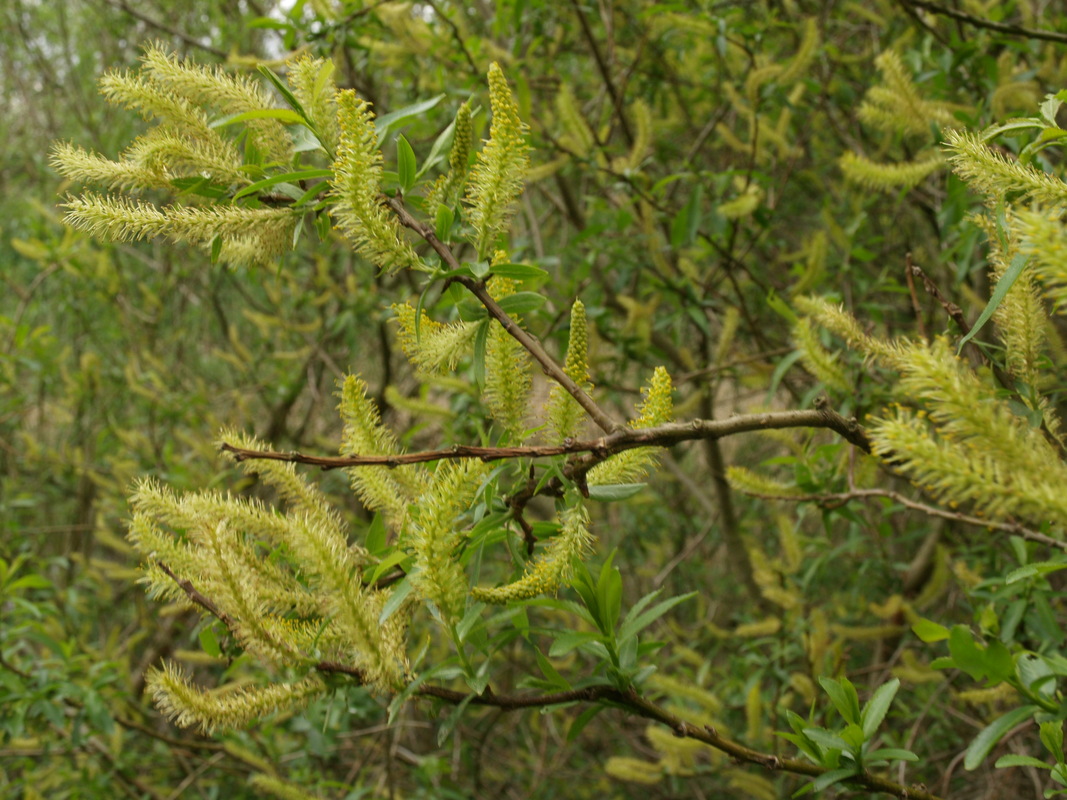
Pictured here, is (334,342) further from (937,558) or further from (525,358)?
(525,358)

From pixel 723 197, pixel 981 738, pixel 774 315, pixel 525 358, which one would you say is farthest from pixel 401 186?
pixel 774 315

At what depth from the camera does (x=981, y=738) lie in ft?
3.43

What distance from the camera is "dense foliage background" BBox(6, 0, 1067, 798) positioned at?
2270mm

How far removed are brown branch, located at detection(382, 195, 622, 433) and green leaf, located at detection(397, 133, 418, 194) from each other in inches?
1.4

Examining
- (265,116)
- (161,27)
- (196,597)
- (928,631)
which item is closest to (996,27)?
(928,631)

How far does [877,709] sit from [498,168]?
81 cm

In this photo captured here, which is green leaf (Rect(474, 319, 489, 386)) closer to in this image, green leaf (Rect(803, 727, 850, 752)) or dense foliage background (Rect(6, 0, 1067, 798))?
dense foliage background (Rect(6, 0, 1067, 798))

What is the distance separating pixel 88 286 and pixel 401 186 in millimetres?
3981

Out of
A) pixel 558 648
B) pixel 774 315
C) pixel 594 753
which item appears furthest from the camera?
pixel 594 753

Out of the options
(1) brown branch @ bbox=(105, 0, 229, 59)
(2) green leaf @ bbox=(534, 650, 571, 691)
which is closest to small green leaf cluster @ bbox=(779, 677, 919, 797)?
(2) green leaf @ bbox=(534, 650, 571, 691)

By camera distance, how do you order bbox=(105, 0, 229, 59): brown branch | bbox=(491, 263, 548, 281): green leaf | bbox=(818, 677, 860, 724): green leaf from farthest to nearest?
bbox=(105, 0, 229, 59): brown branch < bbox=(818, 677, 860, 724): green leaf < bbox=(491, 263, 548, 281): green leaf

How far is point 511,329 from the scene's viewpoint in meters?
0.91

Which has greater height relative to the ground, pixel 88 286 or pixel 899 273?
pixel 88 286

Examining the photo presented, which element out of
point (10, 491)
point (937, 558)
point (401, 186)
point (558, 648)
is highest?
point (401, 186)
